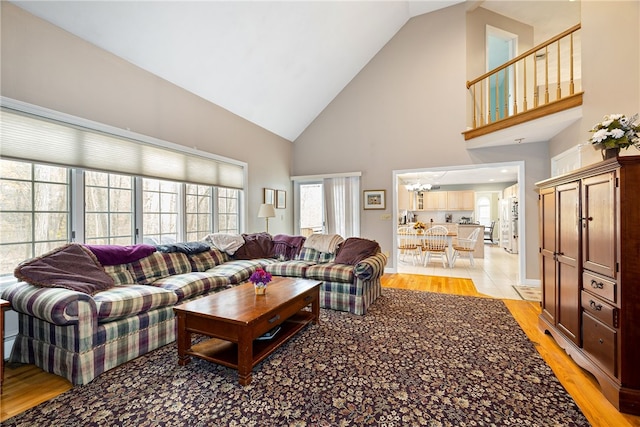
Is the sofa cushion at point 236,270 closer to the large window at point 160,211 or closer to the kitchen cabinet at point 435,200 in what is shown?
the large window at point 160,211

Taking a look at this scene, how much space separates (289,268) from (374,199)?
271 centimetres

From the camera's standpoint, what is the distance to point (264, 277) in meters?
2.54

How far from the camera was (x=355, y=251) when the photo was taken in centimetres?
368

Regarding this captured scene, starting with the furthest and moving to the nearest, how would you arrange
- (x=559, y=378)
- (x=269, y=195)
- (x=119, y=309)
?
(x=269, y=195) < (x=119, y=309) < (x=559, y=378)

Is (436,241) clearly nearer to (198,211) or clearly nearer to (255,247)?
(255,247)

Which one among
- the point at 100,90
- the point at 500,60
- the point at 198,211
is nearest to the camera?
the point at 100,90

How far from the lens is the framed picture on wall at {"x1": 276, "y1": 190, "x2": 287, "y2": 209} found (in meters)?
5.88

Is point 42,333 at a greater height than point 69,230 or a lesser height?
lesser

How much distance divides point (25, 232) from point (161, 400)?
2.08 metres

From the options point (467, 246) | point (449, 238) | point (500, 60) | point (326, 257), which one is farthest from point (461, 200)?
point (326, 257)

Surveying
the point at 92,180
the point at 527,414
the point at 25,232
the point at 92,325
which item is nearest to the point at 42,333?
the point at 92,325

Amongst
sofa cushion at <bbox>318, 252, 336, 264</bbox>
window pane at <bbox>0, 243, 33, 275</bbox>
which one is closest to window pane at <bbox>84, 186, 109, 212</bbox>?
window pane at <bbox>0, 243, 33, 275</bbox>

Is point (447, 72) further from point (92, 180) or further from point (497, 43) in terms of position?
point (92, 180)

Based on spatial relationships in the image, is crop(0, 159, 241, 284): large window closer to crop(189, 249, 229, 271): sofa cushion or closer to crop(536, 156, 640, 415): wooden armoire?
crop(189, 249, 229, 271): sofa cushion
